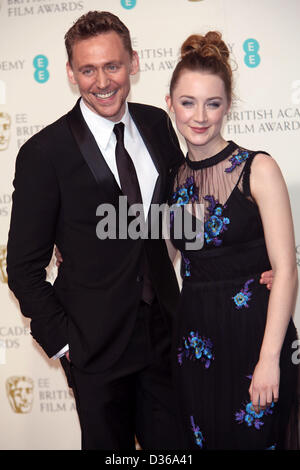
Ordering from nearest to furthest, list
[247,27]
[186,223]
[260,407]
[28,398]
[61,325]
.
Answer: [260,407] → [186,223] → [61,325] → [247,27] → [28,398]

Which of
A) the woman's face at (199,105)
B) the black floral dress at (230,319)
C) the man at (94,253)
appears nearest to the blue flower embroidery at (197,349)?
the black floral dress at (230,319)

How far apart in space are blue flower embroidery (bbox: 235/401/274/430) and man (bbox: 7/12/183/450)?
41cm

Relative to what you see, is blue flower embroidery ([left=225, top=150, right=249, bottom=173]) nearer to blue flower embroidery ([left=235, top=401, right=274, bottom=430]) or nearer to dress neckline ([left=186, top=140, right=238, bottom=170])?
dress neckline ([left=186, top=140, right=238, bottom=170])

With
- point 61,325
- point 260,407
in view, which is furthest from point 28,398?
point 260,407

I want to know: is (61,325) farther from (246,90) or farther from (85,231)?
(246,90)

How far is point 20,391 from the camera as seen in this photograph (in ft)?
11.2

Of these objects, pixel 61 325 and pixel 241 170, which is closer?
pixel 241 170

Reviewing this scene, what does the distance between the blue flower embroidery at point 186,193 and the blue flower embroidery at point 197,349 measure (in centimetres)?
50

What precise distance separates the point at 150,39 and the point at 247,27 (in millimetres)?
548


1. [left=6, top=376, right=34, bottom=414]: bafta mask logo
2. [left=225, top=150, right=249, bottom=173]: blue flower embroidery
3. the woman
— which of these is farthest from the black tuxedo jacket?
[left=6, top=376, right=34, bottom=414]: bafta mask logo

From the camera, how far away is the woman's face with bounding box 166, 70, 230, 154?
2.00 m

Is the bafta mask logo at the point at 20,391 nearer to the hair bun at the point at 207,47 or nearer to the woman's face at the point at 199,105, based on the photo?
the woman's face at the point at 199,105

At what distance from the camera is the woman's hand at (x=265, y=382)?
1.90 metres
